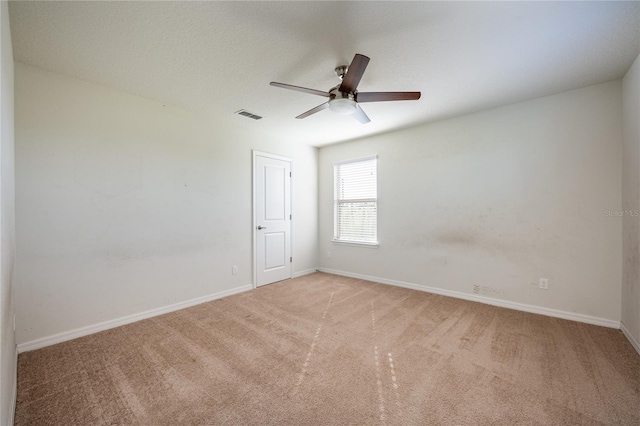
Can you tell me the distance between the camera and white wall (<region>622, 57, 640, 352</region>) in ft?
7.34

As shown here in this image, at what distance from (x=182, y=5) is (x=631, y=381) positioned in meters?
3.99

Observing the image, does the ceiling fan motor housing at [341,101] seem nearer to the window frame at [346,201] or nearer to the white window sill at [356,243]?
the window frame at [346,201]

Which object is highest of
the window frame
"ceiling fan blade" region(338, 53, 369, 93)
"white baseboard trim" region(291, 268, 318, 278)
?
"ceiling fan blade" region(338, 53, 369, 93)

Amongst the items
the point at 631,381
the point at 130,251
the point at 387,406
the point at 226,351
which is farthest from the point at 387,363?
the point at 130,251

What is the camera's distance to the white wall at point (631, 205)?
2.24m

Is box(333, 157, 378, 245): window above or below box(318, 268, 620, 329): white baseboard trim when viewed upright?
above

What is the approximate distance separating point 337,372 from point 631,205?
10.1 feet

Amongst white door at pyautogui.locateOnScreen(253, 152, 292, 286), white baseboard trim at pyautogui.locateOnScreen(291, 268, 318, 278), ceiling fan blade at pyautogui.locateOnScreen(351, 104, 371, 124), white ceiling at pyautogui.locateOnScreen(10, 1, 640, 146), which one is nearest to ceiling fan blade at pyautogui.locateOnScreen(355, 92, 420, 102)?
ceiling fan blade at pyautogui.locateOnScreen(351, 104, 371, 124)

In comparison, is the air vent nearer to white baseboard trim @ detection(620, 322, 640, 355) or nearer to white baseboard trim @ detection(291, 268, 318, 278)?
white baseboard trim @ detection(291, 268, 318, 278)

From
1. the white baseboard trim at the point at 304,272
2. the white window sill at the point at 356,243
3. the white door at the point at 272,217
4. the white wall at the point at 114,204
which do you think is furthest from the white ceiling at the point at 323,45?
the white baseboard trim at the point at 304,272

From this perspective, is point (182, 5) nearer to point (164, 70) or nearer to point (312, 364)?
point (164, 70)

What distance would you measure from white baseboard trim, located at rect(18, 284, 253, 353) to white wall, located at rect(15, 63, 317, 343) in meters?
0.05

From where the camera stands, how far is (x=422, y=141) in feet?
12.8

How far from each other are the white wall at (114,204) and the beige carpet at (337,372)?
409 mm
